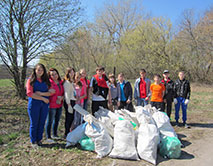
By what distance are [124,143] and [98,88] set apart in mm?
1665

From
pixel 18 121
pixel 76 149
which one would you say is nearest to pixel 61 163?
pixel 76 149

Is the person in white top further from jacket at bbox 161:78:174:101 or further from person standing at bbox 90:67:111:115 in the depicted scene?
jacket at bbox 161:78:174:101

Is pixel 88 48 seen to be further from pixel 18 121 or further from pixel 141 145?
pixel 141 145

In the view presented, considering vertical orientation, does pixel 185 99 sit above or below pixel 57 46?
below

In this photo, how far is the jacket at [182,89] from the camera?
511cm

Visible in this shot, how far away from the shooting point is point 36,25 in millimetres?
7051

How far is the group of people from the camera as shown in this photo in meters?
3.44

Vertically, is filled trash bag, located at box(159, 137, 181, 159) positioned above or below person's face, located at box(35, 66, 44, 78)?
below

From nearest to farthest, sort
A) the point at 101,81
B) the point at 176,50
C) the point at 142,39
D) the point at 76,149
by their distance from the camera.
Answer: the point at 76,149 < the point at 101,81 < the point at 176,50 < the point at 142,39

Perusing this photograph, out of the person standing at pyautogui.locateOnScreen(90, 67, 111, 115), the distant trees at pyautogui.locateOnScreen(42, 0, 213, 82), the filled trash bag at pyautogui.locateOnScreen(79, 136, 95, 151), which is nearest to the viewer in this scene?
the filled trash bag at pyautogui.locateOnScreen(79, 136, 95, 151)

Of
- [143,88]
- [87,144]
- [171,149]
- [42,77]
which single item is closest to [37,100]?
[42,77]

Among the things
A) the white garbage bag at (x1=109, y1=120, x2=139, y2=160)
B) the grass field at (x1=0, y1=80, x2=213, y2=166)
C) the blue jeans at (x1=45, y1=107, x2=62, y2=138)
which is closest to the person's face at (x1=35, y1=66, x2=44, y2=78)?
the blue jeans at (x1=45, y1=107, x2=62, y2=138)

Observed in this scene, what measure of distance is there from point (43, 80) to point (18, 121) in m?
2.47

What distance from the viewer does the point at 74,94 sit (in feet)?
13.5
